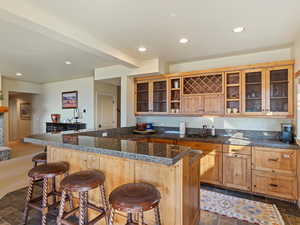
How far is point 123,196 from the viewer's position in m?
1.35

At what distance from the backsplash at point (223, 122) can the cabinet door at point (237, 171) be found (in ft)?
2.69

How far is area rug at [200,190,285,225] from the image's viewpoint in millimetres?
2209

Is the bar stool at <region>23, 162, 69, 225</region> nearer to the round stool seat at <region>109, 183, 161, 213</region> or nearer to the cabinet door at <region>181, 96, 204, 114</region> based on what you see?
the round stool seat at <region>109, 183, 161, 213</region>

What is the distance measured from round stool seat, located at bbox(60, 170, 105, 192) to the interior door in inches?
170

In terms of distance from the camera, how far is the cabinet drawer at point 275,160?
8.50 ft

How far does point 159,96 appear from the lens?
404 centimetres

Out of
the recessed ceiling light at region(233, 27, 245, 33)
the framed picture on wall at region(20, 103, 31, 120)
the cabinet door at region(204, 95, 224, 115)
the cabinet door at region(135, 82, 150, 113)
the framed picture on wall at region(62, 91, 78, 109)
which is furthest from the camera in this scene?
the framed picture on wall at region(20, 103, 31, 120)

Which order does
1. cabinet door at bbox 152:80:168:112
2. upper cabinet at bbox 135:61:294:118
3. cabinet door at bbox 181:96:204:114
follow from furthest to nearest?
1. cabinet door at bbox 152:80:168:112
2. cabinet door at bbox 181:96:204:114
3. upper cabinet at bbox 135:61:294:118

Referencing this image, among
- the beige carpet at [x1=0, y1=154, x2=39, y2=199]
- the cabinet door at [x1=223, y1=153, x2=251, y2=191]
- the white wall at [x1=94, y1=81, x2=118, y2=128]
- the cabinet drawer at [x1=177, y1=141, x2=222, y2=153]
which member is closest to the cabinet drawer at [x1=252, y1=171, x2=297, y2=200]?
the cabinet door at [x1=223, y1=153, x2=251, y2=191]

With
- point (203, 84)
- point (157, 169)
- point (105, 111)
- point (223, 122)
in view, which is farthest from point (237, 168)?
point (105, 111)

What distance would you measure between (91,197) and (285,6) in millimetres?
3134

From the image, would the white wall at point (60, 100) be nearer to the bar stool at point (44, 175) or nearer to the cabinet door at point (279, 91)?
the bar stool at point (44, 175)

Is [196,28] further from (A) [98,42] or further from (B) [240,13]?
(A) [98,42]

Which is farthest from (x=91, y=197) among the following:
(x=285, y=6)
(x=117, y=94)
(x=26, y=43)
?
(x=117, y=94)
